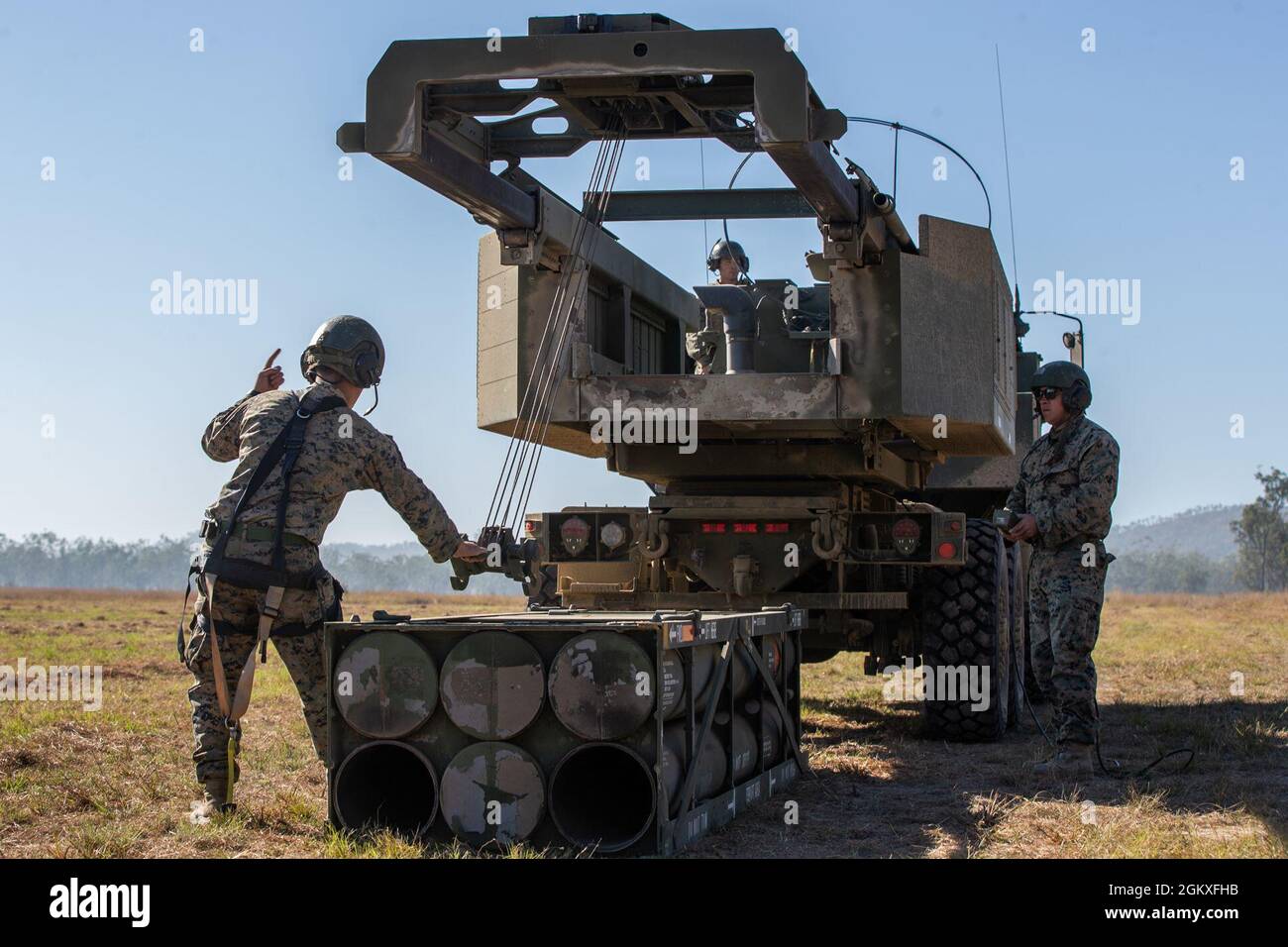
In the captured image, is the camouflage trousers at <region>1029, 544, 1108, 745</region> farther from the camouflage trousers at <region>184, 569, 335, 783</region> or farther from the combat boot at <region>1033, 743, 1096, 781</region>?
the camouflage trousers at <region>184, 569, 335, 783</region>

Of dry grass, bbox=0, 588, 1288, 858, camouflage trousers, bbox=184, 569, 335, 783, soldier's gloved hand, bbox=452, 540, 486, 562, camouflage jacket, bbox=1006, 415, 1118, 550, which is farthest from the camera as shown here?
camouflage jacket, bbox=1006, 415, 1118, 550

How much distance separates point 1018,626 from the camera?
9711mm

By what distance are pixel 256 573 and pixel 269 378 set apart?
3.37 feet

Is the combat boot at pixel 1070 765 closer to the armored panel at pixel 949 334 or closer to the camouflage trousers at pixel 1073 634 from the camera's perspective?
the camouflage trousers at pixel 1073 634

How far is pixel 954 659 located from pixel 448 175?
13.2ft

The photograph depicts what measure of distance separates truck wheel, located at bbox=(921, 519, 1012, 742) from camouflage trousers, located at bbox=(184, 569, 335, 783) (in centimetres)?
399

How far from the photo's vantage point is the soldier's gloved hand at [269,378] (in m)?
6.25

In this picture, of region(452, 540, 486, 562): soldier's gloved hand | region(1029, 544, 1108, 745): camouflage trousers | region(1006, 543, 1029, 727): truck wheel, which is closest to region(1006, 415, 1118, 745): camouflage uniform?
region(1029, 544, 1108, 745): camouflage trousers

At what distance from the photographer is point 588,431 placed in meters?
8.54

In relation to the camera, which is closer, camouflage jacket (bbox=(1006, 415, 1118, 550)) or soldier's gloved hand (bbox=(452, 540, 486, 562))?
soldier's gloved hand (bbox=(452, 540, 486, 562))

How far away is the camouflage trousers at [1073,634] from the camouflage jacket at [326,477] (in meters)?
3.14

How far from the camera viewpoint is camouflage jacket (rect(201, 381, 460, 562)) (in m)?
5.72

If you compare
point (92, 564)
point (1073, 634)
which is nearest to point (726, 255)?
point (1073, 634)
